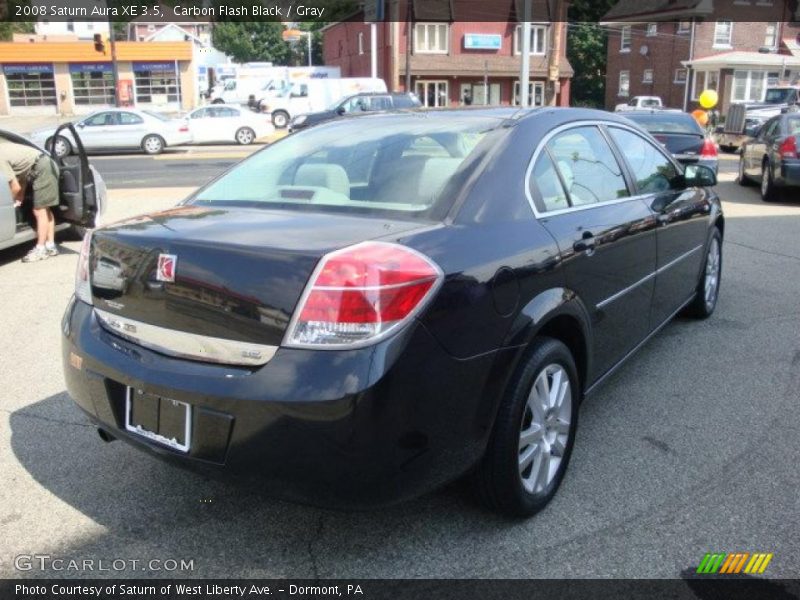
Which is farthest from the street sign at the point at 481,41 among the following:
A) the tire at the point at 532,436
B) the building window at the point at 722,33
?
the tire at the point at 532,436

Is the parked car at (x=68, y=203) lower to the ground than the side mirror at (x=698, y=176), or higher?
lower

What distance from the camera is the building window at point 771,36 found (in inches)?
1885

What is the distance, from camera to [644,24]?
170 feet

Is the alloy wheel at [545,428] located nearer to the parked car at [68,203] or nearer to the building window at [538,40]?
the parked car at [68,203]

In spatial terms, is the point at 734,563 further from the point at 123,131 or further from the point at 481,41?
the point at 481,41

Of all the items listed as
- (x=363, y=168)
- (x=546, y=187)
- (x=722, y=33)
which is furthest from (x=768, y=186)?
(x=722, y=33)

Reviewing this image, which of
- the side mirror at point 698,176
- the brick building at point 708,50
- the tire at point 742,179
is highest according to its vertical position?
the brick building at point 708,50

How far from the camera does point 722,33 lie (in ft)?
156

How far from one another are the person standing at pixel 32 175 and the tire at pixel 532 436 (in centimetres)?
632

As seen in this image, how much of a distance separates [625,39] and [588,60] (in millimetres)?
7685

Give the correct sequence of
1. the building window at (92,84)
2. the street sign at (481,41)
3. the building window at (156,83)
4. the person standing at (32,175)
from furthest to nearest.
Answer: the building window at (156,83)
the building window at (92,84)
the street sign at (481,41)
the person standing at (32,175)

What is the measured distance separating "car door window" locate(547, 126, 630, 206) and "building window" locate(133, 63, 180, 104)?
2045 inches

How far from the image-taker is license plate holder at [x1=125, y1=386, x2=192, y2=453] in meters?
2.53

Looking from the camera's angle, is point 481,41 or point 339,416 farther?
point 481,41
